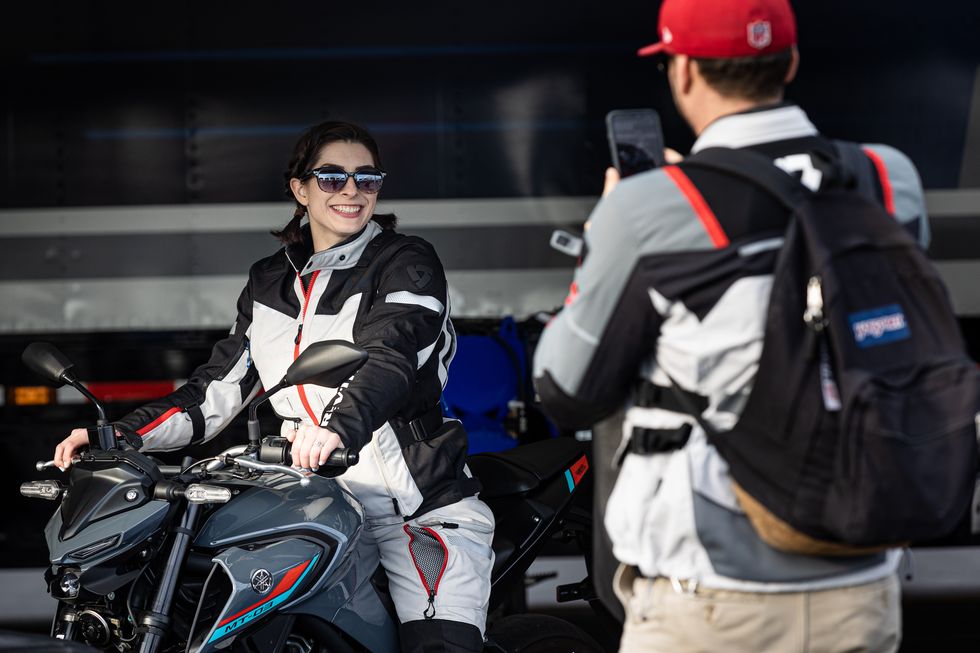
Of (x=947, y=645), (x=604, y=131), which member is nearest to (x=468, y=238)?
(x=604, y=131)

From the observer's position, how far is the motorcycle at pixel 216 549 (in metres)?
2.37

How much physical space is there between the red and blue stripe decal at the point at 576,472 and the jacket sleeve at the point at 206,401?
2.88 feet

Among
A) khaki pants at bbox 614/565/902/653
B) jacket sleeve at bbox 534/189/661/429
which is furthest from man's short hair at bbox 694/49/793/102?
khaki pants at bbox 614/565/902/653

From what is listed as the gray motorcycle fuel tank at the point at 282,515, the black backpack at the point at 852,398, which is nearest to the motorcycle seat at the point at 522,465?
the gray motorcycle fuel tank at the point at 282,515

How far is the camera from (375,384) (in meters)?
2.71

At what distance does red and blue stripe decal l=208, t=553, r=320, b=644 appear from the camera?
245 cm

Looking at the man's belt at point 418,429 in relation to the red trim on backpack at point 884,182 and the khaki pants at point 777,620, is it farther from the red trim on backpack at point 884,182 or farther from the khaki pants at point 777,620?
the red trim on backpack at point 884,182

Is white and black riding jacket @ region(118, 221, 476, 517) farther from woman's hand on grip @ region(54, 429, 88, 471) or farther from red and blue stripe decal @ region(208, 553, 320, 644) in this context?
red and blue stripe decal @ region(208, 553, 320, 644)

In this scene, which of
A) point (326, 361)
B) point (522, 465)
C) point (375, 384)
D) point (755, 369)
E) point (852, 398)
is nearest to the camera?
point (852, 398)

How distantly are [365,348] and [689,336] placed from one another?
3.88 feet

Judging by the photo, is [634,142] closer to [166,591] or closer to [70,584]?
[166,591]

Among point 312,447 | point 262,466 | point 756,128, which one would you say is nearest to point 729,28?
point 756,128

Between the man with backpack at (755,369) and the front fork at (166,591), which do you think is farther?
the front fork at (166,591)

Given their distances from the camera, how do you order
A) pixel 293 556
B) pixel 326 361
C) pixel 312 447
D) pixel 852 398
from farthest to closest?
pixel 293 556
pixel 312 447
pixel 326 361
pixel 852 398
